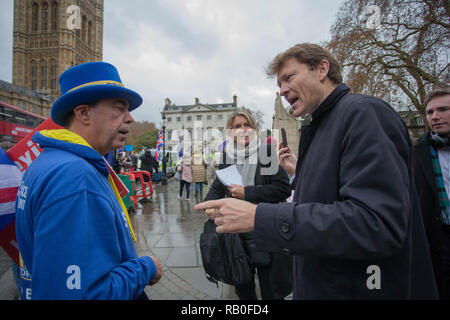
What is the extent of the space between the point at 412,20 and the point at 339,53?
277 centimetres

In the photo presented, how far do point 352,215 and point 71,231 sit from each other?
43.2 inches

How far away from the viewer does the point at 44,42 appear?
56.1m

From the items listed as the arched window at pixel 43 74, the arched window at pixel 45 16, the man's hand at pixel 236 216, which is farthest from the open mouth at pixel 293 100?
the arched window at pixel 45 16

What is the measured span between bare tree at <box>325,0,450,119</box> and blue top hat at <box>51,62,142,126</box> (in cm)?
1096

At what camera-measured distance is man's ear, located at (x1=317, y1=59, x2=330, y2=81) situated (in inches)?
50.7

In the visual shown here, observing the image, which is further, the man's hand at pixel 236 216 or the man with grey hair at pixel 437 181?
the man with grey hair at pixel 437 181

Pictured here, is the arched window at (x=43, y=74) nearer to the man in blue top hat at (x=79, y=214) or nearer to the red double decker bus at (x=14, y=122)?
the red double decker bus at (x=14, y=122)

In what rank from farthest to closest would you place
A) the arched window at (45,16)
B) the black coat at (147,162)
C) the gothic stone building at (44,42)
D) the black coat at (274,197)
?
the arched window at (45,16)
the gothic stone building at (44,42)
the black coat at (147,162)
the black coat at (274,197)

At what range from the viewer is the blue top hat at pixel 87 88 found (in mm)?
1345

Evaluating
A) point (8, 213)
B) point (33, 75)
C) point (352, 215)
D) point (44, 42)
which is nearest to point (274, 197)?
point (352, 215)
